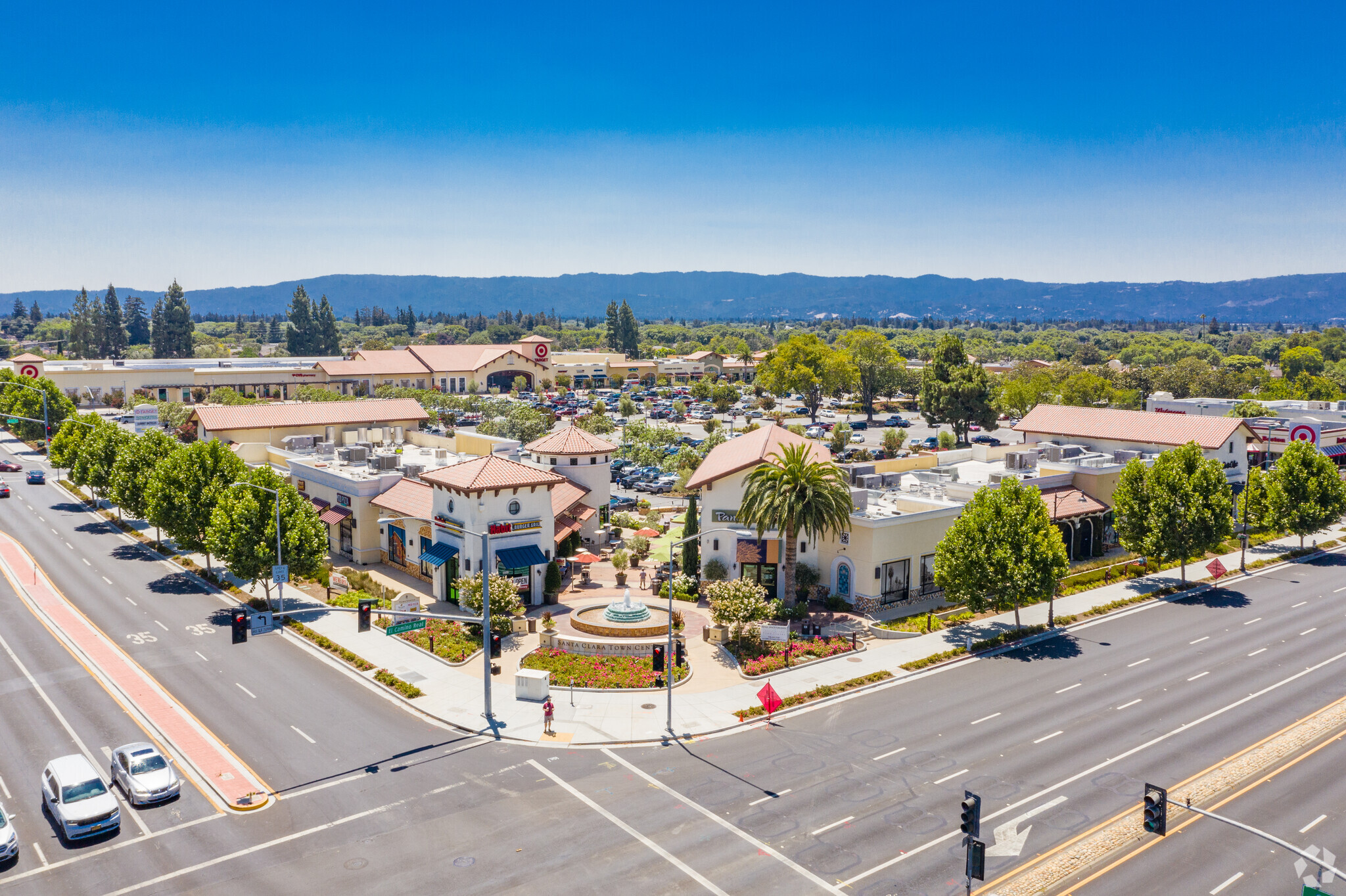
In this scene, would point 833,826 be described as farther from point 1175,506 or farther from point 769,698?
point 1175,506

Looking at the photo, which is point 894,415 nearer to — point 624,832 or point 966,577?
point 966,577

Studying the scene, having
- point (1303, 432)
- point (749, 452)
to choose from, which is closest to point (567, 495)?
point (749, 452)

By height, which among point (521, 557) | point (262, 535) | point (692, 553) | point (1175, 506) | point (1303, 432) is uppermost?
point (1303, 432)

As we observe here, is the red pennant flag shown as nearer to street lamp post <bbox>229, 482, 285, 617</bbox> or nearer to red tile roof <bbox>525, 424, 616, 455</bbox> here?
street lamp post <bbox>229, 482, 285, 617</bbox>

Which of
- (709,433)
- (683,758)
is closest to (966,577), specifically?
(683,758)

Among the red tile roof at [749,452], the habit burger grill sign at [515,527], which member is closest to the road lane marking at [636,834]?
the habit burger grill sign at [515,527]

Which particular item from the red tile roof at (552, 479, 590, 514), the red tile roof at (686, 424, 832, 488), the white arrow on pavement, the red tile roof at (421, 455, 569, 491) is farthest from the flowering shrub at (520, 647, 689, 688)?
the white arrow on pavement

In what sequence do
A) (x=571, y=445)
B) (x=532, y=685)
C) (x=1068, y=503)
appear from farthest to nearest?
(x=571, y=445) < (x=1068, y=503) < (x=532, y=685)

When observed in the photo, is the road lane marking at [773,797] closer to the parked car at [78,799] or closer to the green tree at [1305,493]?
the parked car at [78,799]
